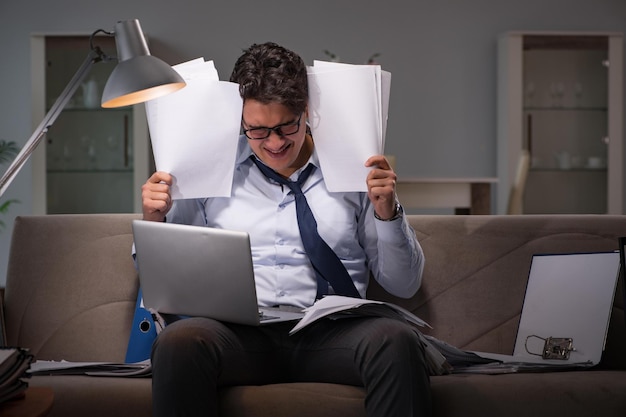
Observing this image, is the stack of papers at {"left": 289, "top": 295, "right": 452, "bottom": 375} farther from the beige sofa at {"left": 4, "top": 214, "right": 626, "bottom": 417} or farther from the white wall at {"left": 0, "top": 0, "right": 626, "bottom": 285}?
the white wall at {"left": 0, "top": 0, "right": 626, "bottom": 285}

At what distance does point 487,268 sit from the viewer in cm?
237

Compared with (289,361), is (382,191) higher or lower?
higher

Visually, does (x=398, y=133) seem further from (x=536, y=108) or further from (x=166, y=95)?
(x=166, y=95)

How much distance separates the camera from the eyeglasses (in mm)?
2076

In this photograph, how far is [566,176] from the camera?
6066 millimetres

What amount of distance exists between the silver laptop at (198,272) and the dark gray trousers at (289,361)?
5cm

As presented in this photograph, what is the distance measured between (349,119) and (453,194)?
8.97ft

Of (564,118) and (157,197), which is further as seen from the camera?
(564,118)

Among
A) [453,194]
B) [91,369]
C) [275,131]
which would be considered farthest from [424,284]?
[453,194]

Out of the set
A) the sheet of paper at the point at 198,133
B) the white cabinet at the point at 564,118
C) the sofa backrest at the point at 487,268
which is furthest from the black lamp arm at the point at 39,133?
the white cabinet at the point at 564,118

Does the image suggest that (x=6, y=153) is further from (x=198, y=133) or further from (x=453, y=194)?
(x=198, y=133)

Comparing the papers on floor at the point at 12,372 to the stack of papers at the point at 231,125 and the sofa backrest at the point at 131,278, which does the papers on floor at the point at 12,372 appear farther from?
the sofa backrest at the point at 131,278

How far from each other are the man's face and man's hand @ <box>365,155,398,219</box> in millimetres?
217

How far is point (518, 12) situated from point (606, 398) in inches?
191
